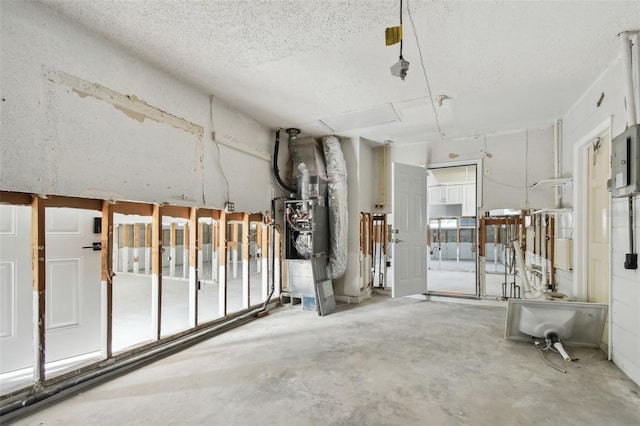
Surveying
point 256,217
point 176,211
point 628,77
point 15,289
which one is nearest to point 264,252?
point 256,217

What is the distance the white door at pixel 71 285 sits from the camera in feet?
7.71

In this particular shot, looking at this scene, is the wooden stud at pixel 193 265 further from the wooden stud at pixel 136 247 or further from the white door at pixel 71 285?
the wooden stud at pixel 136 247

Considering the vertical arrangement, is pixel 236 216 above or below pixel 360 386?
above

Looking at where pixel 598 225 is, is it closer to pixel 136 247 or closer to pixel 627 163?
pixel 627 163

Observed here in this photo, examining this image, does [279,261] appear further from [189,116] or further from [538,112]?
[538,112]

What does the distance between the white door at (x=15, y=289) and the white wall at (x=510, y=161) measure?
478cm

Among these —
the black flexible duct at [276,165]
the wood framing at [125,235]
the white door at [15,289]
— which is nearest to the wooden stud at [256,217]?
the black flexible duct at [276,165]

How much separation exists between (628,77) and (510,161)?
2.07 meters

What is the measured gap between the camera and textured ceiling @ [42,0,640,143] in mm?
1785

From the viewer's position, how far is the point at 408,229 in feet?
13.6

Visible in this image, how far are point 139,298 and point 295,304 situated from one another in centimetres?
265

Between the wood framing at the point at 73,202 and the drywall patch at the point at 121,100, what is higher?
the drywall patch at the point at 121,100

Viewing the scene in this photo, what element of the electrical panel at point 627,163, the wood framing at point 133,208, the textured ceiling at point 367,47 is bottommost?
the wood framing at point 133,208

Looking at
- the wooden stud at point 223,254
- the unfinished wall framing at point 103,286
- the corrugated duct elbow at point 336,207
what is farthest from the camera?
the corrugated duct elbow at point 336,207
